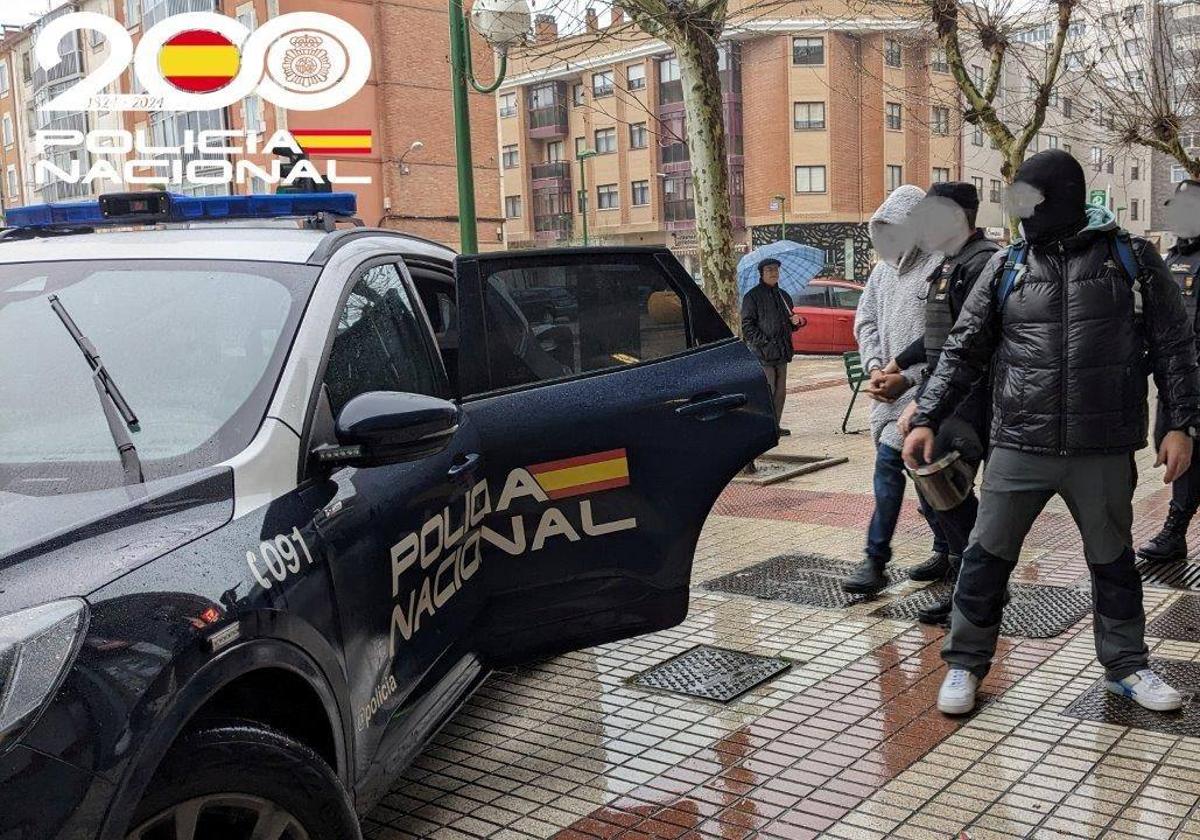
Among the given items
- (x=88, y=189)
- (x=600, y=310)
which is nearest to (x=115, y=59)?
(x=88, y=189)

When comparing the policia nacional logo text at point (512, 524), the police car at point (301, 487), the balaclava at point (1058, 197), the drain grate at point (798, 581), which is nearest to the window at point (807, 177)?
the drain grate at point (798, 581)

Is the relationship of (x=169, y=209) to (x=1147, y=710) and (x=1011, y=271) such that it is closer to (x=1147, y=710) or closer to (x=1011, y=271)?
(x=1011, y=271)

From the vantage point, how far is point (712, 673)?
15.2ft

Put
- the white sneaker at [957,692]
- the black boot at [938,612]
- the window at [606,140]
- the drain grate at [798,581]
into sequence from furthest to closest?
1. the window at [606,140]
2. the drain grate at [798,581]
3. the black boot at [938,612]
4. the white sneaker at [957,692]

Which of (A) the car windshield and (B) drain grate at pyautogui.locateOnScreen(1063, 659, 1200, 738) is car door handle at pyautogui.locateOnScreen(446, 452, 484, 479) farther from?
(B) drain grate at pyautogui.locateOnScreen(1063, 659, 1200, 738)

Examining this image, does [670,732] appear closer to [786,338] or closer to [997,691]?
[997,691]

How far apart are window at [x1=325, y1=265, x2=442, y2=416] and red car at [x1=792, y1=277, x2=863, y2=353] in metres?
19.5

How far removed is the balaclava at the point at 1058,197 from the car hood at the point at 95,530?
8.98 ft

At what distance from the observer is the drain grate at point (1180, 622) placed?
4.80 meters

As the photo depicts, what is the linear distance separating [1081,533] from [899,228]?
1.76 metres

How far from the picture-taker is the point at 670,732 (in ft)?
13.2

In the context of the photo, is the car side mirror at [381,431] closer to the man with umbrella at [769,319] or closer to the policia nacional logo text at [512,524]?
the policia nacional logo text at [512,524]

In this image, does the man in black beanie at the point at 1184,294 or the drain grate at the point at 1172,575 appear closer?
the drain grate at the point at 1172,575

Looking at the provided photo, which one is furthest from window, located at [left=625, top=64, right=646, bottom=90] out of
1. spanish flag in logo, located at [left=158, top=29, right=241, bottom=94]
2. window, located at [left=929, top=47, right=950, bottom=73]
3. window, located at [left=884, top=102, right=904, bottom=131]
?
spanish flag in logo, located at [left=158, top=29, right=241, bottom=94]
